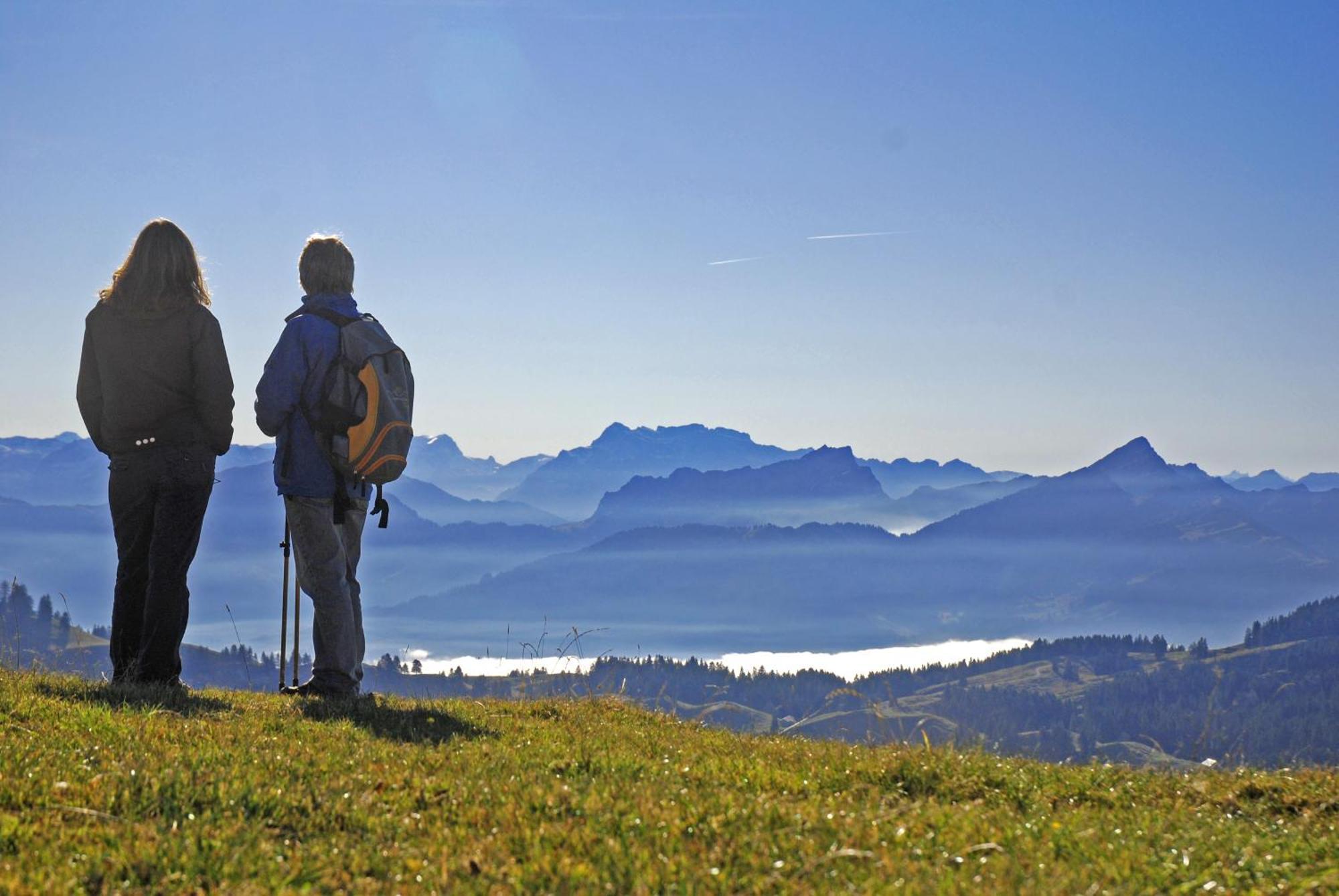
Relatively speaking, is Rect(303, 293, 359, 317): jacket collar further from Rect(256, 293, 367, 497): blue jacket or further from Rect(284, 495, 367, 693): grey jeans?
Rect(284, 495, 367, 693): grey jeans

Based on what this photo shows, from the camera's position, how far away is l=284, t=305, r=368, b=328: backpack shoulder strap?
10398mm

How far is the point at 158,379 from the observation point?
32.5 feet

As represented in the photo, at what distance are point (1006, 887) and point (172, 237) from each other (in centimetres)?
898

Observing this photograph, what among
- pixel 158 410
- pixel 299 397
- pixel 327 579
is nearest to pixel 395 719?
pixel 327 579

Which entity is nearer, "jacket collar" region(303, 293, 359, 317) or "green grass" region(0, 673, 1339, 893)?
"green grass" region(0, 673, 1339, 893)

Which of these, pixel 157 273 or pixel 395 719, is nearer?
pixel 395 719

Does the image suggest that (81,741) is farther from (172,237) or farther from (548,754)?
(172,237)

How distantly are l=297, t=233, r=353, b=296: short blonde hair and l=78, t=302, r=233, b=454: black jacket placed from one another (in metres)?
1.01

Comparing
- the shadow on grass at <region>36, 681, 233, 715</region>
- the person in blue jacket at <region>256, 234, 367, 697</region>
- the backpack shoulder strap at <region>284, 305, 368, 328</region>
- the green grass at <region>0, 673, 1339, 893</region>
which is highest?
the backpack shoulder strap at <region>284, 305, 368, 328</region>

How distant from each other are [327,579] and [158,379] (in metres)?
2.40

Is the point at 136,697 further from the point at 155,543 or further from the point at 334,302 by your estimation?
the point at 334,302

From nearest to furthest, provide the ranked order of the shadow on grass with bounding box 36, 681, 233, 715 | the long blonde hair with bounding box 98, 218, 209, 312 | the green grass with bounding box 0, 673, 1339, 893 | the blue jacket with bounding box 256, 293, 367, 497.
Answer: the green grass with bounding box 0, 673, 1339, 893
the shadow on grass with bounding box 36, 681, 233, 715
the long blonde hair with bounding box 98, 218, 209, 312
the blue jacket with bounding box 256, 293, 367, 497

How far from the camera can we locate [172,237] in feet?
32.7

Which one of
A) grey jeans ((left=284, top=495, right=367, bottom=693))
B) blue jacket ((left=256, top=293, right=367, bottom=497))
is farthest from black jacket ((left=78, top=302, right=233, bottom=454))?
grey jeans ((left=284, top=495, right=367, bottom=693))
